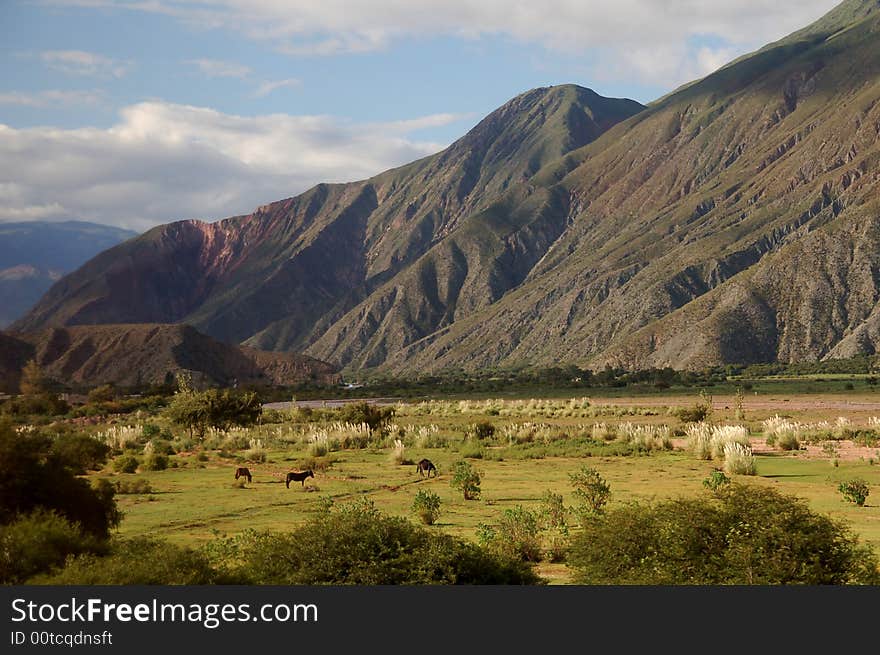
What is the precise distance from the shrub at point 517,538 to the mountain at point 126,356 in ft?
368

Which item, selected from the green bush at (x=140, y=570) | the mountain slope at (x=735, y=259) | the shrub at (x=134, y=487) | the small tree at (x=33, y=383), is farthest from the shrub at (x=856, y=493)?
the mountain slope at (x=735, y=259)

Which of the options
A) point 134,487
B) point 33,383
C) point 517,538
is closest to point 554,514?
point 517,538

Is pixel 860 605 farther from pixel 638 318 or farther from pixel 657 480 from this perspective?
pixel 638 318

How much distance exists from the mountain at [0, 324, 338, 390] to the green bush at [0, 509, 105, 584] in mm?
115598

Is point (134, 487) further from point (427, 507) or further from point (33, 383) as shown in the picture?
point (33, 383)

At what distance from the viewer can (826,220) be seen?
144625mm

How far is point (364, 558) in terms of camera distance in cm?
1370

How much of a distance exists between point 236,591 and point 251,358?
148m

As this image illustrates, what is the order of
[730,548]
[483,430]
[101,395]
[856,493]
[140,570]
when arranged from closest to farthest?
[140,570] < [730,548] < [856,493] < [483,430] < [101,395]

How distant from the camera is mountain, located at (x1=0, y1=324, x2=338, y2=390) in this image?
132000 millimetres

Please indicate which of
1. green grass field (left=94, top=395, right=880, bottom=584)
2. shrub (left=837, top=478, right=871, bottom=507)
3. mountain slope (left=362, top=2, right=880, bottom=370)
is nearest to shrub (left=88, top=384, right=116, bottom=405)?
green grass field (left=94, top=395, right=880, bottom=584)

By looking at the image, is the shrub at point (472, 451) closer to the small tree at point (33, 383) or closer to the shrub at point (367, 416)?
the shrub at point (367, 416)

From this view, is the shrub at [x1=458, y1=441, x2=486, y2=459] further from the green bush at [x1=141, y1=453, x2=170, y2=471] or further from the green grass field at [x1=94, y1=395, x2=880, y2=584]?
the green bush at [x1=141, y1=453, x2=170, y2=471]

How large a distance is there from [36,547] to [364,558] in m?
4.56
